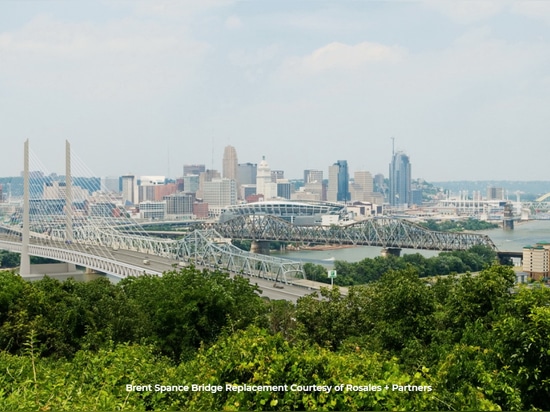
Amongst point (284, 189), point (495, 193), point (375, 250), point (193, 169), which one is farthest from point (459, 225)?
point (193, 169)

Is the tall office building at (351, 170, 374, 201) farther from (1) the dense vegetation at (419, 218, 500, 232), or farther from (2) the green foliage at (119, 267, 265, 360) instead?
(2) the green foliage at (119, 267, 265, 360)

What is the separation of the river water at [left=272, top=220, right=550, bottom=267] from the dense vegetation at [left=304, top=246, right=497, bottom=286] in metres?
2.25

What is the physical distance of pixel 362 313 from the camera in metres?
4.07

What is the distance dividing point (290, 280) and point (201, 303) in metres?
7.98

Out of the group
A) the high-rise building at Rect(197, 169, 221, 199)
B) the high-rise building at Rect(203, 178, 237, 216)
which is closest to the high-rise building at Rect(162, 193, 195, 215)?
the high-rise building at Rect(203, 178, 237, 216)

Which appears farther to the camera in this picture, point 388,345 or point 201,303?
point 201,303

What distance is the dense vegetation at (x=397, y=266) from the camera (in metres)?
13.1

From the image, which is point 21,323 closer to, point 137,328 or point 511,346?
point 137,328

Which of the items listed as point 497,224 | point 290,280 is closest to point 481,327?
point 290,280

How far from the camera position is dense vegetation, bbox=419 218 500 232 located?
26672 millimetres

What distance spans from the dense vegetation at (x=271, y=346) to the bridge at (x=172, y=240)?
17.0 feet

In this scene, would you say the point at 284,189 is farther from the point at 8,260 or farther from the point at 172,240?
the point at 8,260

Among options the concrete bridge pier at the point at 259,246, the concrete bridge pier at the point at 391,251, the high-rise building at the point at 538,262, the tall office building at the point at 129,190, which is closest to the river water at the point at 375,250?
the concrete bridge pier at the point at 259,246

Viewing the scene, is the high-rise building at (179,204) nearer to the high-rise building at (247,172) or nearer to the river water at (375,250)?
the high-rise building at (247,172)
